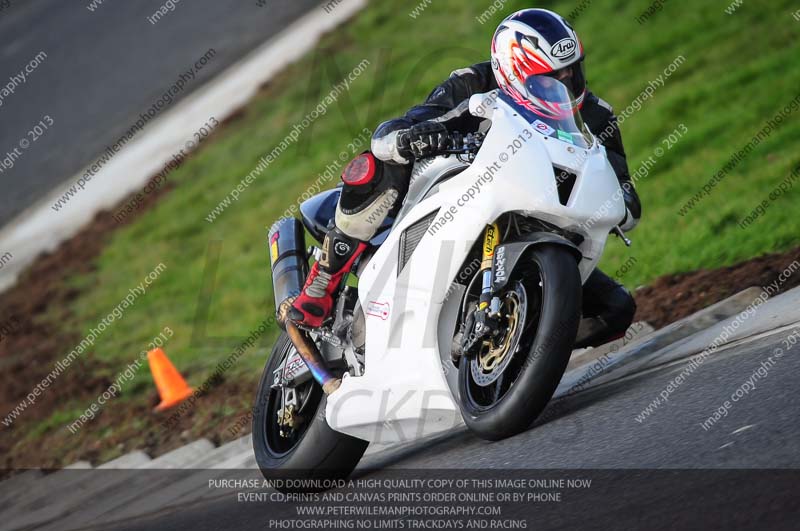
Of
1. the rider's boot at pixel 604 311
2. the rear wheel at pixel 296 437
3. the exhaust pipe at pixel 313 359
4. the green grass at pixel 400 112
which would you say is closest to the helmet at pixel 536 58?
the rider's boot at pixel 604 311

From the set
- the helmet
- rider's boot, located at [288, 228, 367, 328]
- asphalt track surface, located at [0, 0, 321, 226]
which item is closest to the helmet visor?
the helmet

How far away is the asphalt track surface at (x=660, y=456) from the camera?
11.2ft

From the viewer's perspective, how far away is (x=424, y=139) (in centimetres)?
470

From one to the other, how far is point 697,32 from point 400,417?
29.2 feet

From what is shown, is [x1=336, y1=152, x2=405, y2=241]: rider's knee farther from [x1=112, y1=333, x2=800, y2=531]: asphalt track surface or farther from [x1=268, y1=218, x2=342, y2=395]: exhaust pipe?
[x1=112, y1=333, x2=800, y2=531]: asphalt track surface

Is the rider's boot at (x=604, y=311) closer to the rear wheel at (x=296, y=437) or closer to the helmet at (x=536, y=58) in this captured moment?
the helmet at (x=536, y=58)

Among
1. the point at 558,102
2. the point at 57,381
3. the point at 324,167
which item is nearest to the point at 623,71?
the point at 324,167

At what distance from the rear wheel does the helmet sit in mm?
1688

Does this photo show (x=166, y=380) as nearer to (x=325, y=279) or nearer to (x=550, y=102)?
(x=325, y=279)

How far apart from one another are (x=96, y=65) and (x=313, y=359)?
13.4 metres

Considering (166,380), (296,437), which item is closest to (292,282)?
(296,437)

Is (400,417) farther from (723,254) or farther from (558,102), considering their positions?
(723,254)

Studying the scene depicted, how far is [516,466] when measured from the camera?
437 cm

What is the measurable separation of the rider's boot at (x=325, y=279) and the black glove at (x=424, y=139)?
2.50ft
